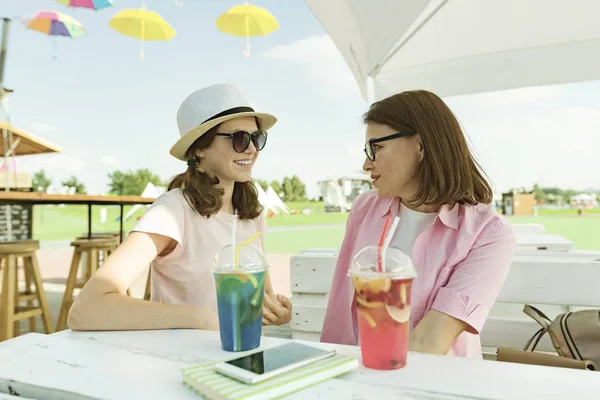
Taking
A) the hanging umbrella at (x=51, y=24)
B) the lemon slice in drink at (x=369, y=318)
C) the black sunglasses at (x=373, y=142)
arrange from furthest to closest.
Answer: the hanging umbrella at (x=51, y=24) < the black sunglasses at (x=373, y=142) < the lemon slice in drink at (x=369, y=318)

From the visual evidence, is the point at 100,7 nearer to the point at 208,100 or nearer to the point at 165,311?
the point at 208,100

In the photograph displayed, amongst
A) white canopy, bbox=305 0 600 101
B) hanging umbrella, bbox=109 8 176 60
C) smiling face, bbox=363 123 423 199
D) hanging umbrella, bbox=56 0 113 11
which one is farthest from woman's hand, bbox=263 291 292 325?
hanging umbrella, bbox=109 8 176 60

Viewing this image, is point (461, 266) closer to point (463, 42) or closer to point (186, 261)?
point (186, 261)

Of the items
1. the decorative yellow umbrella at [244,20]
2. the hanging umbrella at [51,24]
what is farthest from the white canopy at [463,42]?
the hanging umbrella at [51,24]

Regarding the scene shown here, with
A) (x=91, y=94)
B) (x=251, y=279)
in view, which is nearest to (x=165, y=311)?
(x=251, y=279)

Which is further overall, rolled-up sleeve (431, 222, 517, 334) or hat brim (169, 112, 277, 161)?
hat brim (169, 112, 277, 161)

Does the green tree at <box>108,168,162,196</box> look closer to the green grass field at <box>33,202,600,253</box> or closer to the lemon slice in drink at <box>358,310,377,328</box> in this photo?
the green grass field at <box>33,202,600,253</box>

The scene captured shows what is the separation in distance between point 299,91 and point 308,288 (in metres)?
47.1

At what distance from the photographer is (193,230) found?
1.58m

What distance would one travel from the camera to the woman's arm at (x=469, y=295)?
121 centimetres

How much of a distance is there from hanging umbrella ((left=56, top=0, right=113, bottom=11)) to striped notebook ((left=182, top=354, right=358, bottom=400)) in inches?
288

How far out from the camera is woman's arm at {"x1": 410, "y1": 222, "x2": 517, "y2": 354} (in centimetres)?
121

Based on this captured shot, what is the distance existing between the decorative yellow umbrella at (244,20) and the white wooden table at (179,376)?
7051 mm

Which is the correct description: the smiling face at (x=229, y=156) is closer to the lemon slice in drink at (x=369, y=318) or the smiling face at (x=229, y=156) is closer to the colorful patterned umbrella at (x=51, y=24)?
the lemon slice in drink at (x=369, y=318)
